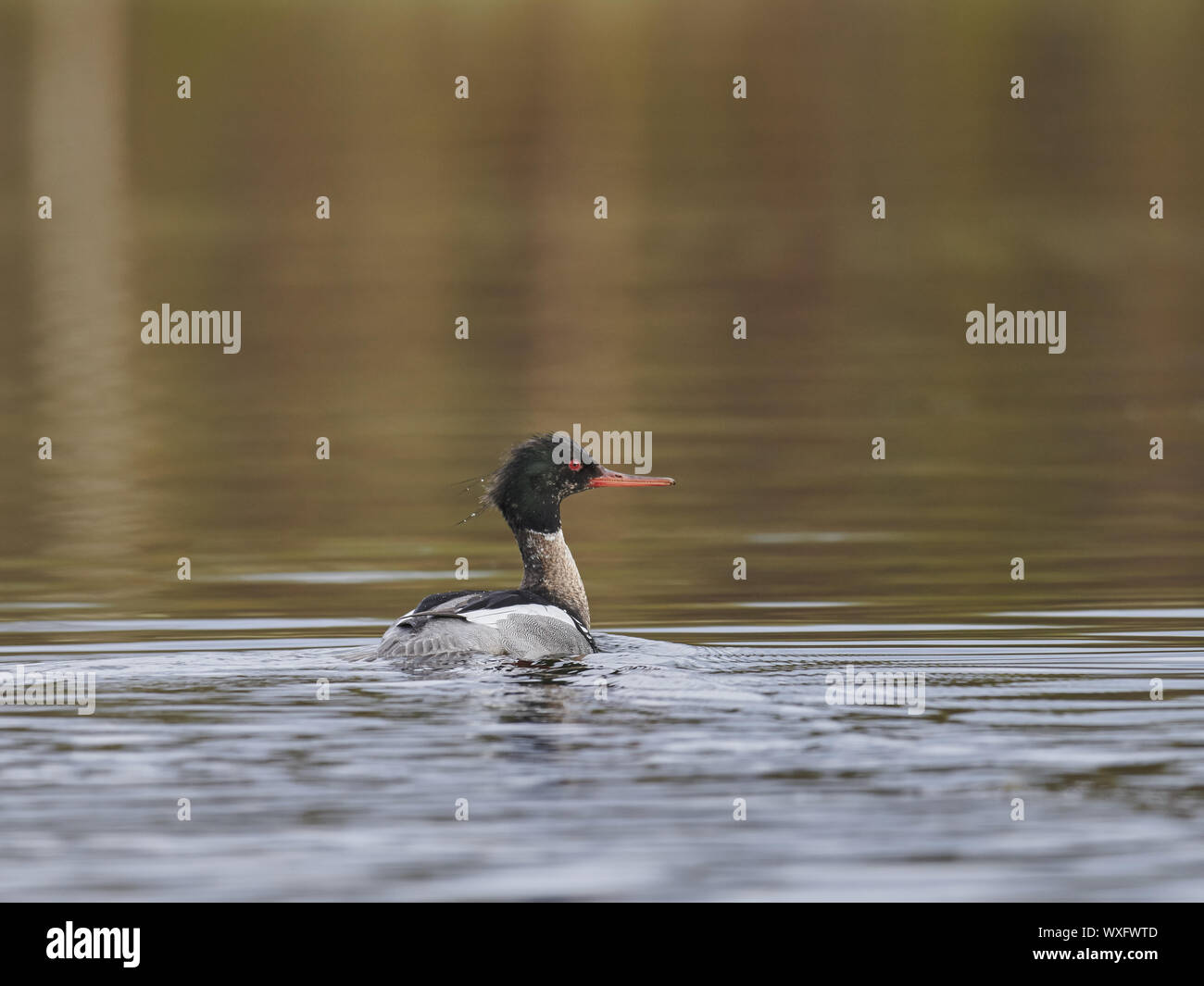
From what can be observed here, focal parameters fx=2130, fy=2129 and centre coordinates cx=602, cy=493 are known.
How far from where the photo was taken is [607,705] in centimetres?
1095

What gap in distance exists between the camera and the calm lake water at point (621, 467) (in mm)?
8578

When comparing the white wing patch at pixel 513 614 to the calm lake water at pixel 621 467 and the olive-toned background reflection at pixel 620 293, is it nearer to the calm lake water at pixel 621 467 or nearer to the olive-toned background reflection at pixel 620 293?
the calm lake water at pixel 621 467

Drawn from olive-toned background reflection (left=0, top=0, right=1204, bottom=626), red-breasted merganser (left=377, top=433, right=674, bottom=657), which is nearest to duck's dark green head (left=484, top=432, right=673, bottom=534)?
red-breasted merganser (left=377, top=433, right=674, bottom=657)

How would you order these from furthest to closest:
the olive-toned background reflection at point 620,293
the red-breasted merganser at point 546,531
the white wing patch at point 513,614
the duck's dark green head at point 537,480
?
the olive-toned background reflection at point 620,293 < the duck's dark green head at point 537,480 < the red-breasted merganser at point 546,531 < the white wing patch at point 513,614

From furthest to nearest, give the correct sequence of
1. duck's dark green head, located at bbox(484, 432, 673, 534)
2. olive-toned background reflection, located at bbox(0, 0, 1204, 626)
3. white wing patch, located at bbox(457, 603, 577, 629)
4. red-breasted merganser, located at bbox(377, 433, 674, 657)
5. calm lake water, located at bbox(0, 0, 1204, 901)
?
olive-toned background reflection, located at bbox(0, 0, 1204, 626) → duck's dark green head, located at bbox(484, 432, 673, 534) → red-breasted merganser, located at bbox(377, 433, 674, 657) → white wing patch, located at bbox(457, 603, 577, 629) → calm lake water, located at bbox(0, 0, 1204, 901)

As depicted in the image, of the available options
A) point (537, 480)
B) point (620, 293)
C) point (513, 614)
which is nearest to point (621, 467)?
point (537, 480)

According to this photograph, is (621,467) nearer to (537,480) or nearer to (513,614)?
(537,480)

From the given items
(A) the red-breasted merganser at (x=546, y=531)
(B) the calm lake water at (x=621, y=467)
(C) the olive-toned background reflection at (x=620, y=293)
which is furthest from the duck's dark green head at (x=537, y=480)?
(C) the olive-toned background reflection at (x=620, y=293)

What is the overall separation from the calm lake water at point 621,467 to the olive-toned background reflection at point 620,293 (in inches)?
5.1

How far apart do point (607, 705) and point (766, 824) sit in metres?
2.57

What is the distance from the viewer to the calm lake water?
8578 mm

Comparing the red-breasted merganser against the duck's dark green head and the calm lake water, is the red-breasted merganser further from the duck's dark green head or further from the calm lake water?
the calm lake water

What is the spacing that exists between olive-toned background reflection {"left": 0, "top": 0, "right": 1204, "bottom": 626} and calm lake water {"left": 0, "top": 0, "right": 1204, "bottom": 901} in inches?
5.1

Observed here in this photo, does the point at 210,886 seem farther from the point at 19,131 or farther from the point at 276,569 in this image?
the point at 19,131
